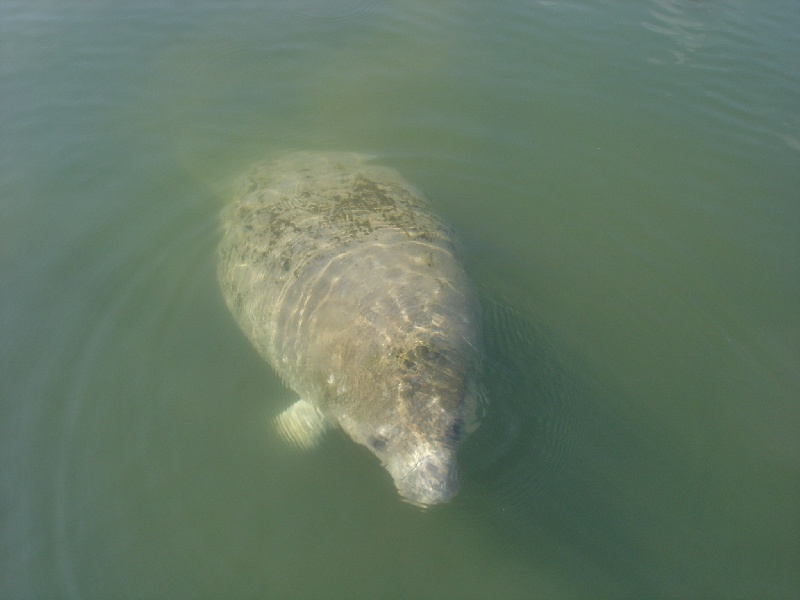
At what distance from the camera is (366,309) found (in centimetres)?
477

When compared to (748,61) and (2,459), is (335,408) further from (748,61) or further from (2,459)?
(748,61)

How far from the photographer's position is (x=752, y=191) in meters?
7.69

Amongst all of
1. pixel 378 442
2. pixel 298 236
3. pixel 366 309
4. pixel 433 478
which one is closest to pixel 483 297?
pixel 366 309

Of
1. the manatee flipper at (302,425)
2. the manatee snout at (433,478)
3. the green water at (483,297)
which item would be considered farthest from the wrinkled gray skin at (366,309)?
the green water at (483,297)

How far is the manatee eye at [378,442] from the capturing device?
14.3 ft

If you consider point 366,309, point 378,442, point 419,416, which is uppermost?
point 366,309

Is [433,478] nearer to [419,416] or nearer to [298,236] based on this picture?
[419,416]

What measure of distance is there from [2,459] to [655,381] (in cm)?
605

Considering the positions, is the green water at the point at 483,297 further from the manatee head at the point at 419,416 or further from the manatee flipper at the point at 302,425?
the manatee head at the point at 419,416

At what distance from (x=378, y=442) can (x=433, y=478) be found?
56 cm

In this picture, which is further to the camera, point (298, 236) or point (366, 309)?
point (298, 236)

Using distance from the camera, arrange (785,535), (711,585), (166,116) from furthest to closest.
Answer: (166,116), (785,535), (711,585)

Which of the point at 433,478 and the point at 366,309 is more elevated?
the point at 366,309

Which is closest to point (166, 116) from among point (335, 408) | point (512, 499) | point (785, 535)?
point (335, 408)
